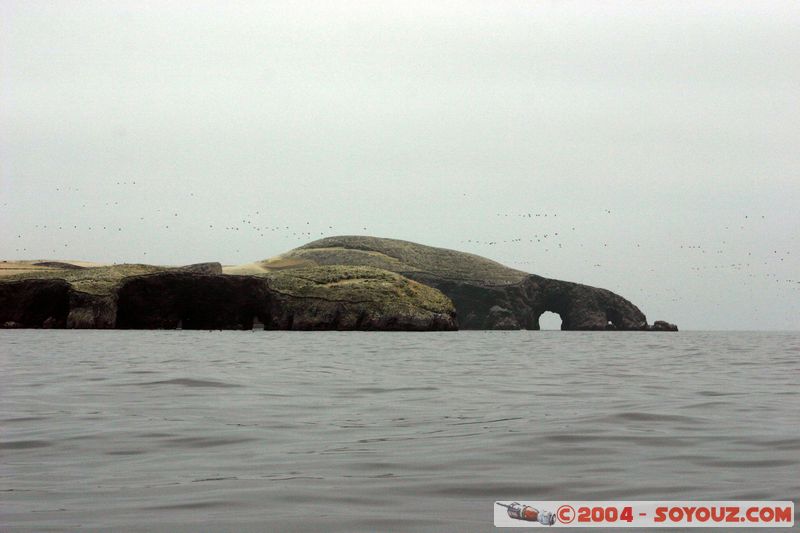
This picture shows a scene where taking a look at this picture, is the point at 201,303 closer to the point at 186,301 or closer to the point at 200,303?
the point at 200,303

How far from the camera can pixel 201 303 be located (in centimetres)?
13650

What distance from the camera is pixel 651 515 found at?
8430mm

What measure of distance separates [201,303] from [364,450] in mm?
127439

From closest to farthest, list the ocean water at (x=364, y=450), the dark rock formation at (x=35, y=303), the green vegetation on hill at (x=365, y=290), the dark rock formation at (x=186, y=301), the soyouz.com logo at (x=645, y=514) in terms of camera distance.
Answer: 1. the soyouz.com logo at (x=645, y=514)
2. the ocean water at (x=364, y=450)
3. the dark rock formation at (x=35, y=303)
4. the dark rock formation at (x=186, y=301)
5. the green vegetation on hill at (x=365, y=290)

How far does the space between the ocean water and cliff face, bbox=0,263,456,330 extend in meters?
112

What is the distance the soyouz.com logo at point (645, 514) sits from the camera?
815 centimetres

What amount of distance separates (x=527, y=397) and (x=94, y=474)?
11747 mm

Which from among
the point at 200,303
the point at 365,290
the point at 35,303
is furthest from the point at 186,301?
the point at 365,290

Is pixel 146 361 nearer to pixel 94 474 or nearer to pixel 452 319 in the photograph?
pixel 94 474

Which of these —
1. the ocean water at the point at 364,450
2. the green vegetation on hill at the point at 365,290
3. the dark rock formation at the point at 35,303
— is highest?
the green vegetation on hill at the point at 365,290

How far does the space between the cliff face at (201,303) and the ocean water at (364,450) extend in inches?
4423

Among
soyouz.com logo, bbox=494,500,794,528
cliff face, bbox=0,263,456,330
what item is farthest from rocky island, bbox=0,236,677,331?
soyouz.com logo, bbox=494,500,794,528

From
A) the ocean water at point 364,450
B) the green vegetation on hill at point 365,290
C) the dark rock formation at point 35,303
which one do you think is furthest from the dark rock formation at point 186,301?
the ocean water at point 364,450

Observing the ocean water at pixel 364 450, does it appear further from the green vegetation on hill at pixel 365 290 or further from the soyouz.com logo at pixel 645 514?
the green vegetation on hill at pixel 365 290
